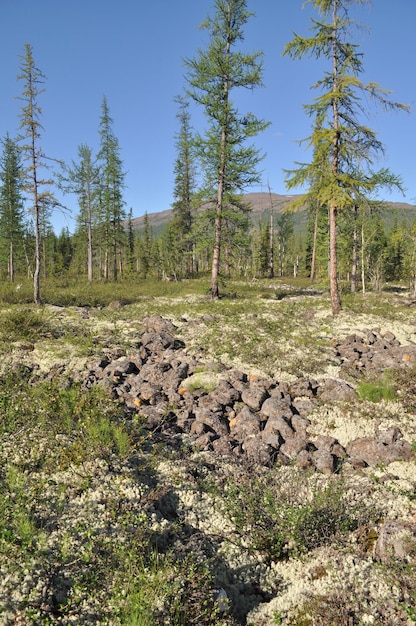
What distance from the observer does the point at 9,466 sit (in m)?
5.55

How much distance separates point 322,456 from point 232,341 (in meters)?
6.97

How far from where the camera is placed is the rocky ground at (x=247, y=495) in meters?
3.92

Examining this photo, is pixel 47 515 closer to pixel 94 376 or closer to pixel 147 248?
pixel 94 376

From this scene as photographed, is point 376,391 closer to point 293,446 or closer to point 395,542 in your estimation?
point 293,446

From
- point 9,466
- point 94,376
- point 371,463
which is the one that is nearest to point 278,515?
point 371,463

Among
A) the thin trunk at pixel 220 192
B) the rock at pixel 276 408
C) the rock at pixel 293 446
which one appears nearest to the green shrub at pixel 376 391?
the rock at pixel 276 408

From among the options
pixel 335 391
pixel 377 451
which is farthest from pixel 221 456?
pixel 335 391

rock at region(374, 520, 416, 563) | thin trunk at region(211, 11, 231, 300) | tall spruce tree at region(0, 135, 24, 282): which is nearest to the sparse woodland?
rock at region(374, 520, 416, 563)

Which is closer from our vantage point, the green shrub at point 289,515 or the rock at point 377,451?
the green shrub at point 289,515

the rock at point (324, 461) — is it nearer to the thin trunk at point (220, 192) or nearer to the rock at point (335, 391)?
the rock at point (335, 391)

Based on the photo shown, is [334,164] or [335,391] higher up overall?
[334,164]

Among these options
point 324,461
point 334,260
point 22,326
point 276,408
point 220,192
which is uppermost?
point 220,192

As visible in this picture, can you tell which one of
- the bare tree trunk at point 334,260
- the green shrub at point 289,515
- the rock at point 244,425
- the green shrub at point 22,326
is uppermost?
the bare tree trunk at point 334,260

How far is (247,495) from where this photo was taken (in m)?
5.68
